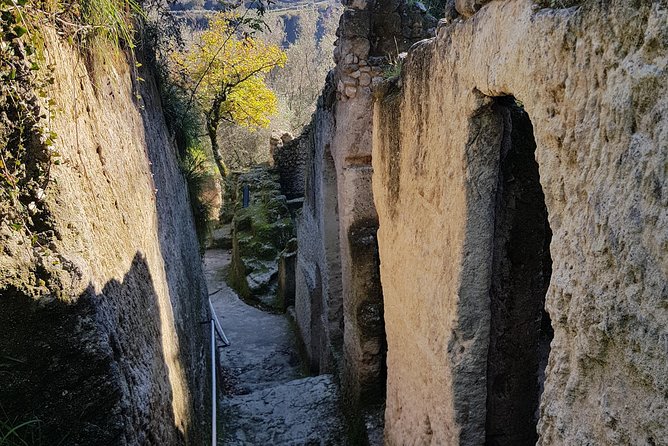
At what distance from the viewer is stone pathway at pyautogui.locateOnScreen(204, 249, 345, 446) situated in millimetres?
5098

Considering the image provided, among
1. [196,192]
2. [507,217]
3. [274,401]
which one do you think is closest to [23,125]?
[507,217]

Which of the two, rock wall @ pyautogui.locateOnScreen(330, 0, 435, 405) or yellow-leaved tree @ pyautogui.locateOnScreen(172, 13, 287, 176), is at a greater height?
yellow-leaved tree @ pyautogui.locateOnScreen(172, 13, 287, 176)

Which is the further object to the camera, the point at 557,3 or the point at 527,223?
the point at 527,223

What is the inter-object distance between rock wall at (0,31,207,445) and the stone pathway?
161 cm

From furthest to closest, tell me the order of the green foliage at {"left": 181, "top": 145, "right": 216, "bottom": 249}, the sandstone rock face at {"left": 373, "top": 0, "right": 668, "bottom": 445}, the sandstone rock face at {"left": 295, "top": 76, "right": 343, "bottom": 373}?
the green foliage at {"left": 181, "top": 145, "right": 216, "bottom": 249}, the sandstone rock face at {"left": 295, "top": 76, "right": 343, "bottom": 373}, the sandstone rock face at {"left": 373, "top": 0, "right": 668, "bottom": 445}

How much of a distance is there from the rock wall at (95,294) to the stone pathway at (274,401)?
1.61m

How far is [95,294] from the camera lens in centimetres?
187

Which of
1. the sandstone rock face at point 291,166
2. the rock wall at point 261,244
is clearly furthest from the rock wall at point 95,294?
the sandstone rock face at point 291,166

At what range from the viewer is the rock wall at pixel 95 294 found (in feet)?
5.39

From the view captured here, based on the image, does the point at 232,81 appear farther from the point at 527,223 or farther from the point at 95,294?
the point at 95,294

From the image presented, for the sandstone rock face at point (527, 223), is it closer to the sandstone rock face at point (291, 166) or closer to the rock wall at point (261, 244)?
the rock wall at point (261, 244)

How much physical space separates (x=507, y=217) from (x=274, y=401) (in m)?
4.03

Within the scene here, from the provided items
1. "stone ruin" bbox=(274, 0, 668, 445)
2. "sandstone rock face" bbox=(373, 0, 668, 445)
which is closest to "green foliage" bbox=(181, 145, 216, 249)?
"stone ruin" bbox=(274, 0, 668, 445)

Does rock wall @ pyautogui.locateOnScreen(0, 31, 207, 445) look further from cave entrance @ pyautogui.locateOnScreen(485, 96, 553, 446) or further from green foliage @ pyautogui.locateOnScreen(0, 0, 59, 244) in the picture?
cave entrance @ pyautogui.locateOnScreen(485, 96, 553, 446)
